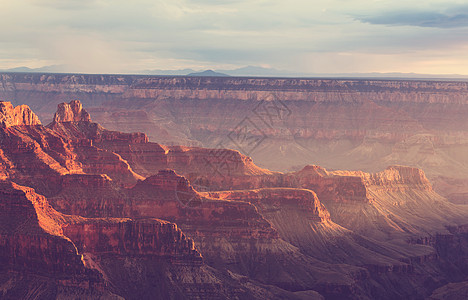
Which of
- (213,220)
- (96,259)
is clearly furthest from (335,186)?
(96,259)

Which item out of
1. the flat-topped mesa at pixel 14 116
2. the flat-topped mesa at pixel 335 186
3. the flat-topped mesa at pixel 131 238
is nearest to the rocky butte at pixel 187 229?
the flat-topped mesa at pixel 131 238

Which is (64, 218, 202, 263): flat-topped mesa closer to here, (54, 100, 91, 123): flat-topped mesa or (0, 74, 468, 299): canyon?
(0, 74, 468, 299): canyon

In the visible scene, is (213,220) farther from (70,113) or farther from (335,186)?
(70,113)

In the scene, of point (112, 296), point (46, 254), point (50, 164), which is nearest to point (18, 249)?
point (46, 254)

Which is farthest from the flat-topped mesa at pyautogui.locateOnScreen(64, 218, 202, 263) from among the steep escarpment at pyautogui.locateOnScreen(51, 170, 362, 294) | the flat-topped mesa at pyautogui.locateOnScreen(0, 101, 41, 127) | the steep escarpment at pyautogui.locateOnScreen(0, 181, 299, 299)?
the flat-topped mesa at pyautogui.locateOnScreen(0, 101, 41, 127)

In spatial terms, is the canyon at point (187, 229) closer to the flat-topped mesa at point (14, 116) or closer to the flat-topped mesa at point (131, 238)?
the flat-topped mesa at point (131, 238)

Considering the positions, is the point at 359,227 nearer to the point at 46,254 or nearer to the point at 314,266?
the point at 314,266
